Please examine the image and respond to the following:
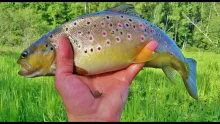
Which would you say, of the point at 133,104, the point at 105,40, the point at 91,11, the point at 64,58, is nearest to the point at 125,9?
the point at 105,40

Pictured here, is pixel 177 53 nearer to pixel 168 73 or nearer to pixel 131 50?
pixel 168 73

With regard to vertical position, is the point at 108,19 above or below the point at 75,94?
above

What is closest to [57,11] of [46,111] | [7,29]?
[7,29]

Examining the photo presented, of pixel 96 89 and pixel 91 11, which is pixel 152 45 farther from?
pixel 91 11

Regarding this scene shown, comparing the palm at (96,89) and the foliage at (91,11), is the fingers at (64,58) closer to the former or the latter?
the palm at (96,89)

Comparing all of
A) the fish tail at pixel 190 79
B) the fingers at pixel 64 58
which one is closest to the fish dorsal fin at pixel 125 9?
the fingers at pixel 64 58

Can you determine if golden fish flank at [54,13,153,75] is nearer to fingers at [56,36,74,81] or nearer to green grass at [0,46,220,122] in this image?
fingers at [56,36,74,81]

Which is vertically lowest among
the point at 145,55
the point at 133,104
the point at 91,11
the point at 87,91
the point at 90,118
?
the point at 91,11
